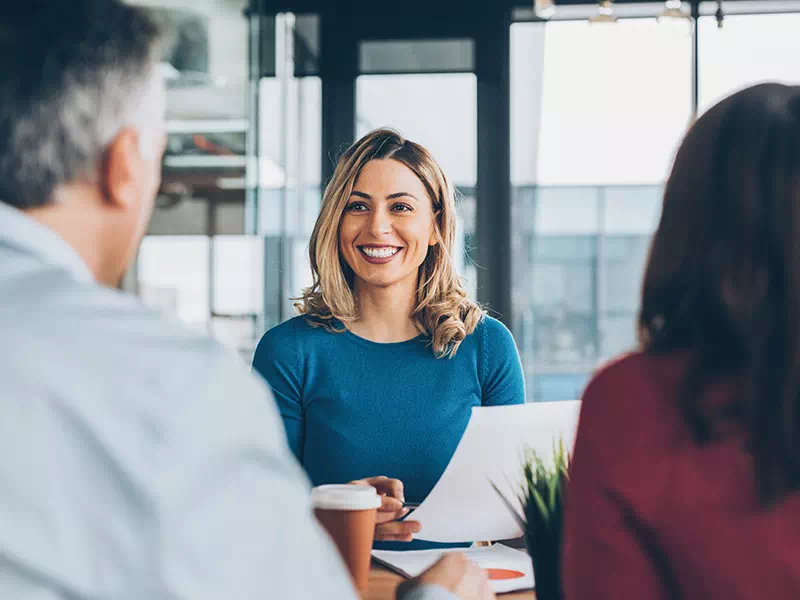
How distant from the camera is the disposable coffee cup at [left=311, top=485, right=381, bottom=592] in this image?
1.13 meters

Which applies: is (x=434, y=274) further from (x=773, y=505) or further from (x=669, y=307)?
(x=773, y=505)

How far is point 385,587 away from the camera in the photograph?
1240mm

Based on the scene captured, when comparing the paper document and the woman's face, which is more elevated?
the woman's face

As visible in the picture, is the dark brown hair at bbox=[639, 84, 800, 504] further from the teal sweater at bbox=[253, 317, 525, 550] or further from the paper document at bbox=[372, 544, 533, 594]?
the teal sweater at bbox=[253, 317, 525, 550]

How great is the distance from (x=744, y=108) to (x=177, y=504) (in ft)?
2.11

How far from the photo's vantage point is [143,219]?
90 centimetres

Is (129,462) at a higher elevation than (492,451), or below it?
higher

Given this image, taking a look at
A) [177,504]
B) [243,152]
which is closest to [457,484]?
[177,504]

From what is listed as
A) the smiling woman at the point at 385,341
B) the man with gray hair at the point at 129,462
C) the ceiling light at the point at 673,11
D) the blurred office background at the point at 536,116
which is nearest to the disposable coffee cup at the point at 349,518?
the man with gray hair at the point at 129,462

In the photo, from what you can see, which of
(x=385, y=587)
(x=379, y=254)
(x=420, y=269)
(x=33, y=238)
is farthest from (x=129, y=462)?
(x=420, y=269)

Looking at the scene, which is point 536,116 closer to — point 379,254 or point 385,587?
point 379,254

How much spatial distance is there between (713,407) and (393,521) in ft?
2.52

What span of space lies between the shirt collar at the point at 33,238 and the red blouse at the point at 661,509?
0.50 metres

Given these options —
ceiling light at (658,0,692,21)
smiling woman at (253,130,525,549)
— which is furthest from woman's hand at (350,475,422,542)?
ceiling light at (658,0,692,21)
